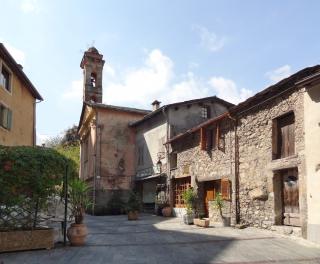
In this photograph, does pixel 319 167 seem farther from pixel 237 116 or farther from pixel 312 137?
pixel 237 116

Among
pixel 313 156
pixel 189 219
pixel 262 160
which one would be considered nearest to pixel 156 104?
pixel 189 219

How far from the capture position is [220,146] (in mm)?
16375

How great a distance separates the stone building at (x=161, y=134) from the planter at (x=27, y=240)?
12.2 meters

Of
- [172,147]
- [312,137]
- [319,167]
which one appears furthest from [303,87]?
[172,147]

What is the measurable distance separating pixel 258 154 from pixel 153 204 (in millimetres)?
12498

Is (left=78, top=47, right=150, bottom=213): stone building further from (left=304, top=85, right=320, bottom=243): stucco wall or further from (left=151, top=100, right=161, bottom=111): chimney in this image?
(left=304, top=85, right=320, bottom=243): stucco wall

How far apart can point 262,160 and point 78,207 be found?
22.0 feet

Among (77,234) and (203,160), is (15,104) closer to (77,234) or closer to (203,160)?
(203,160)

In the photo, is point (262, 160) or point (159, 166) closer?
point (262, 160)

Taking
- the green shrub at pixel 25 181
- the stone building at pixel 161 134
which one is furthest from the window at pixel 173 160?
the green shrub at pixel 25 181

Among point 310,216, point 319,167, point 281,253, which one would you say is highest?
point 319,167

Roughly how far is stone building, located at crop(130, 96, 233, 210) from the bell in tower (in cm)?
756

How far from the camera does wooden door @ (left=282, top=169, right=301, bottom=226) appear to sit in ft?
39.3

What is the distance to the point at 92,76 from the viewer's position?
32969mm
